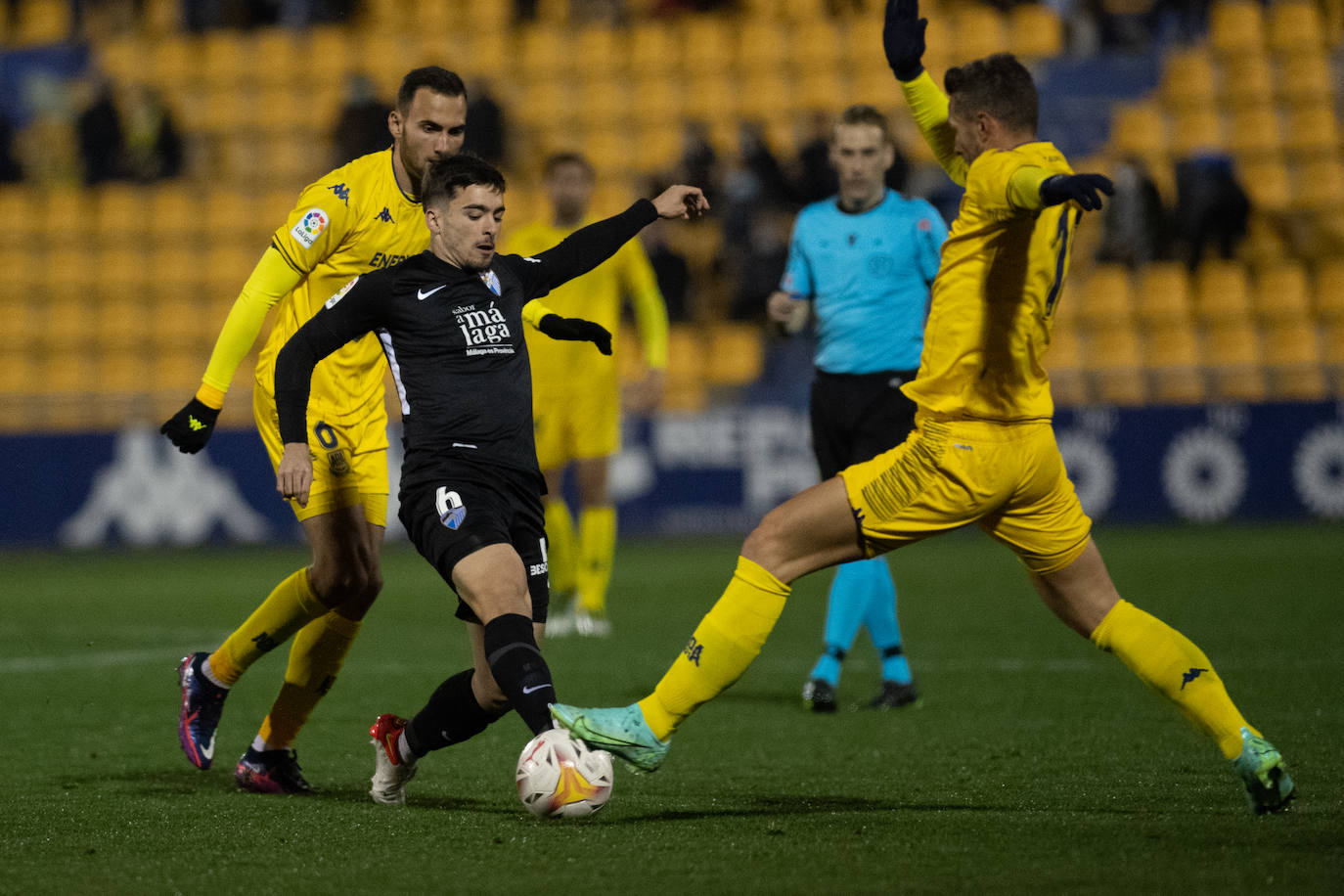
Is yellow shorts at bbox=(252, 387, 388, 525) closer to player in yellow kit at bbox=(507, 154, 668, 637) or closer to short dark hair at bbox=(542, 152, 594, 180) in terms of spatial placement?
short dark hair at bbox=(542, 152, 594, 180)

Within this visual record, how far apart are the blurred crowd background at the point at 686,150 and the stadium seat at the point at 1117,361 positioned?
26 millimetres

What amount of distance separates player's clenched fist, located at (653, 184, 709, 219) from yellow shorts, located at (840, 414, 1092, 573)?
1.07m

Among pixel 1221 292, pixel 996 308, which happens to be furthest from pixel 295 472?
pixel 1221 292

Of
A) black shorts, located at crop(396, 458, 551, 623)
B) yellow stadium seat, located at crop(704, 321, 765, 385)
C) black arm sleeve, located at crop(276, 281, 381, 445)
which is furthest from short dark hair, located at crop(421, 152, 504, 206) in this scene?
yellow stadium seat, located at crop(704, 321, 765, 385)

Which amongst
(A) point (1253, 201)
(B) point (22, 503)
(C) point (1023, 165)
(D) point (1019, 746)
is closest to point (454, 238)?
(C) point (1023, 165)

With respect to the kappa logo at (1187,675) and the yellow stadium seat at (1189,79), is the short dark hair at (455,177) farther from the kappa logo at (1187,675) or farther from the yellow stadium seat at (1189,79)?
the yellow stadium seat at (1189,79)

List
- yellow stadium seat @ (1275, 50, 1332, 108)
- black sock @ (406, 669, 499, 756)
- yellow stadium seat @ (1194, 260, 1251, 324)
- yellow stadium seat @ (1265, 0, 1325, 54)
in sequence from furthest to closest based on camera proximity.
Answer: yellow stadium seat @ (1265, 0, 1325, 54), yellow stadium seat @ (1275, 50, 1332, 108), yellow stadium seat @ (1194, 260, 1251, 324), black sock @ (406, 669, 499, 756)

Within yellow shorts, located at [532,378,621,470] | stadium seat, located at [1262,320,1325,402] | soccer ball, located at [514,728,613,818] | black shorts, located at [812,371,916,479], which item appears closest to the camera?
soccer ball, located at [514,728,613,818]

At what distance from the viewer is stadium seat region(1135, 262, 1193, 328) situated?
17.0 m

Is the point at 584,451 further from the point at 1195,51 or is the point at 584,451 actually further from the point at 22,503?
the point at 1195,51

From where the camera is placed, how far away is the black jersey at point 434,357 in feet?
15.9

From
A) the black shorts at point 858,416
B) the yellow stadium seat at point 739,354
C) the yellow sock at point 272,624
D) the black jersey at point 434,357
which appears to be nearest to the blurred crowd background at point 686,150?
the yellow stadium seat at point 739,354

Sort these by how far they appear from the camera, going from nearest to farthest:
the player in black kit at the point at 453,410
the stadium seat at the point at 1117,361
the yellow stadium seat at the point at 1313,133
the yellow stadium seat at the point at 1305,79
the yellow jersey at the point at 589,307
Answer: the player in black kit at the point at 453,410 < the yellow jersey at the point at 589,307 < the stadium seat at the point at 1117,361 < the yellow stadium seat at the point at 1313,133 < the yellow stadium seat at the point at 1305,79

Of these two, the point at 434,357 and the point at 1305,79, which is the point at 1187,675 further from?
the point at 1305,79
